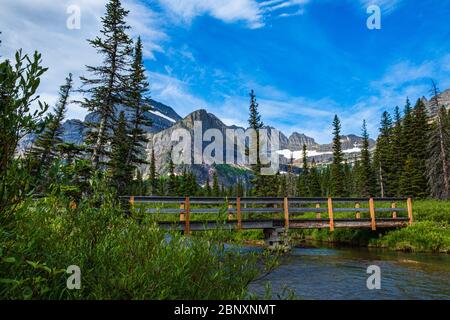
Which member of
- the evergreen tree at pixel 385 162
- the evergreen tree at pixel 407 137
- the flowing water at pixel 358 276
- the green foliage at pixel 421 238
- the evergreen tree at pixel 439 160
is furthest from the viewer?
the evergreen tree at pixel 385 162

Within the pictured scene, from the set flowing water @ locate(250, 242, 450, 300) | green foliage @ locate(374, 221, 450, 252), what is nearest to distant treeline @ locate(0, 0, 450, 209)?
flowing water @ locate(250, 242, 450, 300)

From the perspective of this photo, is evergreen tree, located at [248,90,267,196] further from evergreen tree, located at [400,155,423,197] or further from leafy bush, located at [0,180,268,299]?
leafy bush, located at [0,180,268,299]

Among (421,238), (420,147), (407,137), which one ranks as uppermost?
(407,137)

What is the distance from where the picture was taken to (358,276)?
12.3 m

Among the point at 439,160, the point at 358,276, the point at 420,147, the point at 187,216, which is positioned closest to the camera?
the point at 358,276

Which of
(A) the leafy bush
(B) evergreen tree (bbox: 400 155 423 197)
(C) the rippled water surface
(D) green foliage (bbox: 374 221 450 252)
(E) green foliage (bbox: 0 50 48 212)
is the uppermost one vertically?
(B) evergreen tree (bbox: 400 155 423 197)

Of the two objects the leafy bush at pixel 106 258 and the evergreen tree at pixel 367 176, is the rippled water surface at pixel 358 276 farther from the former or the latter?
the evergreen tree at pixel 367 176

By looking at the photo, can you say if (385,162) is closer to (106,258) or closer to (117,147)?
→ (117,147)

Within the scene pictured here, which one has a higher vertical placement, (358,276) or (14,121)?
(14,121)

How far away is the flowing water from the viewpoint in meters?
9.84

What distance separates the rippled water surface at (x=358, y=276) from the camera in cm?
985

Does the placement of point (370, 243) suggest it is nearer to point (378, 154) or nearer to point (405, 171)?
point (405, 171)

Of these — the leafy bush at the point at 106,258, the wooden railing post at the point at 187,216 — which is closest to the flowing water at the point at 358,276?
the leafy bush at the point at 106,258

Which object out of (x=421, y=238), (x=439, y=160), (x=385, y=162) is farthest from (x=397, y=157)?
(x=421, y=238)
